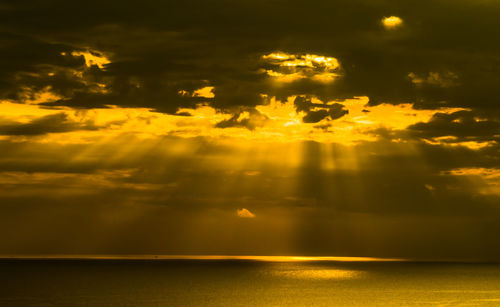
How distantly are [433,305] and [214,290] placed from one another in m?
55.2

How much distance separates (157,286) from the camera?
517 feet

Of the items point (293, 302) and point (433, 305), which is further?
point (293, 302)

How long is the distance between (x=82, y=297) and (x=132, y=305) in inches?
749

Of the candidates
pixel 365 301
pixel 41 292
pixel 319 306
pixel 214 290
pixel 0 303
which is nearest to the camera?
pixel 0 303

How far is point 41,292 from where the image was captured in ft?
438

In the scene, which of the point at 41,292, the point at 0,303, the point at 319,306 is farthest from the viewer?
the point at 41,292

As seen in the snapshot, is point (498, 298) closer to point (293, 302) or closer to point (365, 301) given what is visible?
point (365, 301)

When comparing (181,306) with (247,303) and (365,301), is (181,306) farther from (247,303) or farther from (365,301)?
(365,301)

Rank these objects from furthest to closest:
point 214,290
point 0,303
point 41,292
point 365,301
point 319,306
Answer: point 214,290
point 41,292
point 365,301
point 319,306
point 0,303

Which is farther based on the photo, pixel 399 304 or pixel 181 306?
pixel 399 304

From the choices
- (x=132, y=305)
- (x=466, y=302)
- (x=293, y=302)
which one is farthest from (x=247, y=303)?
(x=466, y=302)

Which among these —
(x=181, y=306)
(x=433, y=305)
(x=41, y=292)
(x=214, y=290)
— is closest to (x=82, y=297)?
(x=41, y=292)

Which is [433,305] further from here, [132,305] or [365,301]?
[132,305]

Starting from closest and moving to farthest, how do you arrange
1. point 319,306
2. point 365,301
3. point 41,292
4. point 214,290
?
point 319,306, point 365,301, point 41,292, point 214,290
